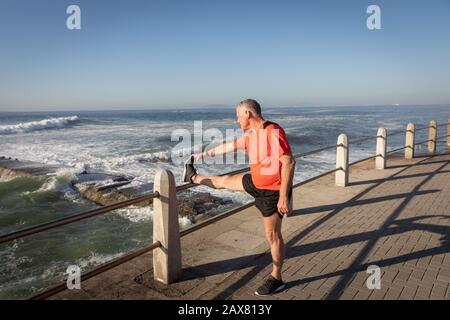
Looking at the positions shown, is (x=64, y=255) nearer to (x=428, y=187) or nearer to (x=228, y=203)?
(x=228, y=203)

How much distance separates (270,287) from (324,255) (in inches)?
47.2

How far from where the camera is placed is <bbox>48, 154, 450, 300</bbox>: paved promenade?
11.6 feet

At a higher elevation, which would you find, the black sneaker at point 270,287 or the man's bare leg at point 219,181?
the man's bare leg at point 219,181

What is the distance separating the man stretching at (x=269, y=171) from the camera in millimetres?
3158

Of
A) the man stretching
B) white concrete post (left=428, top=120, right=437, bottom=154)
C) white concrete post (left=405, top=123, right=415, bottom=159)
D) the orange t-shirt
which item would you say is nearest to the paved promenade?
the man stretching

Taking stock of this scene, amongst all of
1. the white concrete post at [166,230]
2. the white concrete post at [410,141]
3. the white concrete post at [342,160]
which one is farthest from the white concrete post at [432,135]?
the white concrete post at [166,230]

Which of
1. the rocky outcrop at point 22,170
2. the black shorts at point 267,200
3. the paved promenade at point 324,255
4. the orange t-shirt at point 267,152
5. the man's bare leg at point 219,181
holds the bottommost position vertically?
the rocky outcrop at point 22,170

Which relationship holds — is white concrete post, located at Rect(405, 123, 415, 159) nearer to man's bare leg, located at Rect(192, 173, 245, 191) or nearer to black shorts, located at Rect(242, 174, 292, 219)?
man's bare leg, located at Rect(192, 173, 245, 191)

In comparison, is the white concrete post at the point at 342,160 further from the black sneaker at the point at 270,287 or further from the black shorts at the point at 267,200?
the black shorts at the point at 267,200

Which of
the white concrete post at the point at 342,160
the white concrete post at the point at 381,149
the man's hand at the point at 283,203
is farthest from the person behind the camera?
the white concrete post at the point at 381,149

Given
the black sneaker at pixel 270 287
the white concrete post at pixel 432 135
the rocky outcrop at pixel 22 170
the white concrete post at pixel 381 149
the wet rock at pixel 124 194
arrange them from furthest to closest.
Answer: the rocky outcrop at pixel 22 170, the white concrete post at pixel 432 135, the white concrete post at pixel 381 149, the wet rock at pixel 124 194, the black sneaker at pixel 270 287

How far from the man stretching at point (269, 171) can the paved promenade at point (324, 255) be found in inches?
19.4

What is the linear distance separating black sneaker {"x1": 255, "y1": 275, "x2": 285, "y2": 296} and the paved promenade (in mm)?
67

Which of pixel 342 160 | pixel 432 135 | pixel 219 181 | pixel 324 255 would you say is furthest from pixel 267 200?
pixel 432 135
